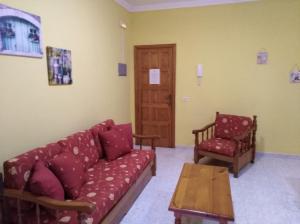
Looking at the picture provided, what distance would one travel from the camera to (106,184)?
2238 millimetres

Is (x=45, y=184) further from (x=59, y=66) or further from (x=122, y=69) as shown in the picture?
(x=122, y=69)

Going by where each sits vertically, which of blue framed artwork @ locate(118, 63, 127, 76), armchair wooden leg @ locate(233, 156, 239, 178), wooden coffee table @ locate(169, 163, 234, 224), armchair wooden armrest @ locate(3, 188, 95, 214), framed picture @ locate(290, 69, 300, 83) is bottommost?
armchair wooden leg @ locate(233, 156, 239, 178)

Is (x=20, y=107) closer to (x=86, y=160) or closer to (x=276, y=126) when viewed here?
(x=86, y=160)

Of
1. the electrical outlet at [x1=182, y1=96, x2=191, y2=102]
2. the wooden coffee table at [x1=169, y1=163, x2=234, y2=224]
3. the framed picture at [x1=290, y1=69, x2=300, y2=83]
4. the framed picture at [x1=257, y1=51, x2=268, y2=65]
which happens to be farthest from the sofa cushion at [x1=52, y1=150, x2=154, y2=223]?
the framed picture at [x1=290, y1=69, x2=300, y2=83]

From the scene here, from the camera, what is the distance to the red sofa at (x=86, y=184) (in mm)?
1684

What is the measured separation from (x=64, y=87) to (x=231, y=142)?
2.64 m

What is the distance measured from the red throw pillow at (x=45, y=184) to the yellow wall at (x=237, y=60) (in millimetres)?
3162

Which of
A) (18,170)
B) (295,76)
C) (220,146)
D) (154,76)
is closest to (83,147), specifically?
(18,170)

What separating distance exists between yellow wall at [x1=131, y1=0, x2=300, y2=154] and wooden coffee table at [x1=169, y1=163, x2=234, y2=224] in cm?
208

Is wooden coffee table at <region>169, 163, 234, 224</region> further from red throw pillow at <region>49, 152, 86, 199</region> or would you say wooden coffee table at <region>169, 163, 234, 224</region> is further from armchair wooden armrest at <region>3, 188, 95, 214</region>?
red throw pillow at <region>49, 152, 86, 199</region>

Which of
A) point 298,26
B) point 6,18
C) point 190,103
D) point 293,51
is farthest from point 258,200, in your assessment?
point 6,18

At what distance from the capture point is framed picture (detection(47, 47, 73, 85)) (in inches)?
97.2

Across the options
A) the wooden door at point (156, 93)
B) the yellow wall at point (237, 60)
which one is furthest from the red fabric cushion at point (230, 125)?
the wooden door at point (156, 93)

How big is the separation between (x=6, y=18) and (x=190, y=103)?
3350mm
